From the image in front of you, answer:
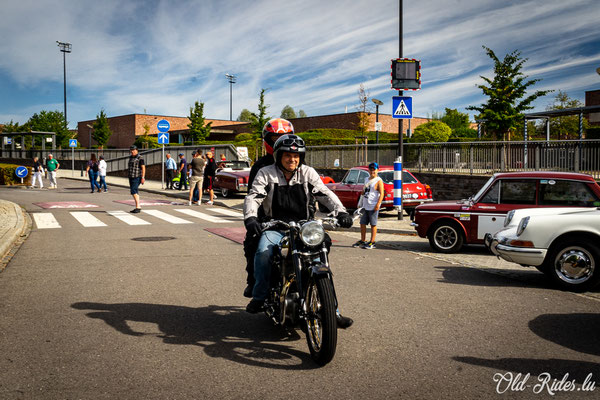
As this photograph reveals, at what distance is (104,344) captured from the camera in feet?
14.2

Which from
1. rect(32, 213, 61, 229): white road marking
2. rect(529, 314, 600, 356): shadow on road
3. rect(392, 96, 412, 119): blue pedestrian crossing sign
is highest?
rect(392, 96, 412, 119): blue pedestrian crossing sign

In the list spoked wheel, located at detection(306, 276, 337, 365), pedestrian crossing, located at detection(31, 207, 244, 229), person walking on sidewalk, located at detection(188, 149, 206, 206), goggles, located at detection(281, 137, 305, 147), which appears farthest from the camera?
person walking on sidewalk, located at detection(188, 149, 206, 206)

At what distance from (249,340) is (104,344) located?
1.21 meters

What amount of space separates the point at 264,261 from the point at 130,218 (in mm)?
11105

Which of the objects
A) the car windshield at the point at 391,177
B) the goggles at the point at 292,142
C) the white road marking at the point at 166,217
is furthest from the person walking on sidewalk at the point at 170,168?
the goggles at the point at 292,142

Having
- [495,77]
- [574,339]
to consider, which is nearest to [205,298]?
[574,339]

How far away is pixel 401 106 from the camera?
550 inches

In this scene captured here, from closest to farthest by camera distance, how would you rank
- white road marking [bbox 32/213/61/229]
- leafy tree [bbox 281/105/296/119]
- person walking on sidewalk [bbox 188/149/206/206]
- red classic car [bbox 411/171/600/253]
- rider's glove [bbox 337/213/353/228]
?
rider's glove [bbox 337/213/353/228] → red classic car [bbox 411/171/600/253] → white road marking [bbox 32/213/61/229] → person walking on sidewalk [bbox 188/149/206/206] → leafy tree [bbox 281/105/296/119]

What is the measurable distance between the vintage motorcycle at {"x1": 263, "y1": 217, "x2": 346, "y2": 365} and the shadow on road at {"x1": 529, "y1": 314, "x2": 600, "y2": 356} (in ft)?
6.99

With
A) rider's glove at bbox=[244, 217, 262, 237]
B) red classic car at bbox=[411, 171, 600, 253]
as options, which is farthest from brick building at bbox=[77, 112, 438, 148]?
rider's glove at bbox=[244, 217, 262, 237]

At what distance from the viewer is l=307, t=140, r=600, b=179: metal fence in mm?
15660

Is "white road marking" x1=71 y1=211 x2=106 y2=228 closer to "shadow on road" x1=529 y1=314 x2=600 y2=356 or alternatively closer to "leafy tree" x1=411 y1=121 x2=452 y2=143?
"shadow on road" x1=529 y1=314 x2=600 y2=356

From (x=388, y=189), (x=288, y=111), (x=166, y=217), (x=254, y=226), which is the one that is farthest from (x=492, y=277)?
(x=288, y=111)

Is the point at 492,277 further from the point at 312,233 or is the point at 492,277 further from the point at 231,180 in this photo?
the point at 231,180
